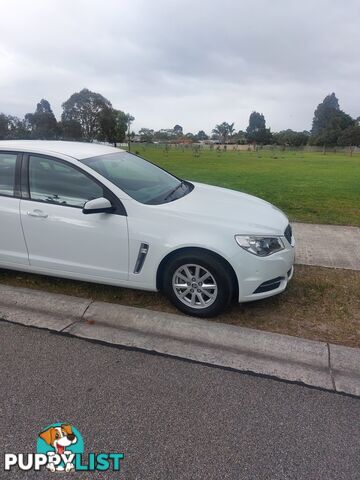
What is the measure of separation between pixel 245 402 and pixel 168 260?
4.43ft

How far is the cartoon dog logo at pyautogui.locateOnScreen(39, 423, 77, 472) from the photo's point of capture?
189 centimetres

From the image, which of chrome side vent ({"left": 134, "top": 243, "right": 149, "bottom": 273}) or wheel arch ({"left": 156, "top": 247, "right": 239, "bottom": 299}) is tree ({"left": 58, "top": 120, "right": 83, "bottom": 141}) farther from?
wheel arch ({"left": 156, "top": 247, "right": 239, "bottom": 299})

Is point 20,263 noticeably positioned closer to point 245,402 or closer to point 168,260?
point 168,260

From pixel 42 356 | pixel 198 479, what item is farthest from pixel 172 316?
pixel 198 479

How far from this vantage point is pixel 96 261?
130 inches

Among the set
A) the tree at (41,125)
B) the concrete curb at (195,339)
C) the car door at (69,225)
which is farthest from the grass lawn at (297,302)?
the tree at (41,125)

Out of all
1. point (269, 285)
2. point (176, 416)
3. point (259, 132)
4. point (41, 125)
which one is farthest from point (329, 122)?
point (176, 416)

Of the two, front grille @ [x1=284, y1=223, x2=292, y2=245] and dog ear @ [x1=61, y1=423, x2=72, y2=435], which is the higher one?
front grille @ [x1=284, y1=223, x2=292, y2=245]

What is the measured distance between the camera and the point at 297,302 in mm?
3461

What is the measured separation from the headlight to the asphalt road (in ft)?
3.39

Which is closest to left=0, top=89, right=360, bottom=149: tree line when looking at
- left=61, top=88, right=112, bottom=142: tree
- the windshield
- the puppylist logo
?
left=61, top=88, right=112, bottom=142: tree

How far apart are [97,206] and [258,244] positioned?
4.77 ft

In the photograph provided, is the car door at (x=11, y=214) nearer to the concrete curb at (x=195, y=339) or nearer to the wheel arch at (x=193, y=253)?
the concrete curb at (x=195, y=339)

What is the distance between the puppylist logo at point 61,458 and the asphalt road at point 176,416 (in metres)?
0.04
